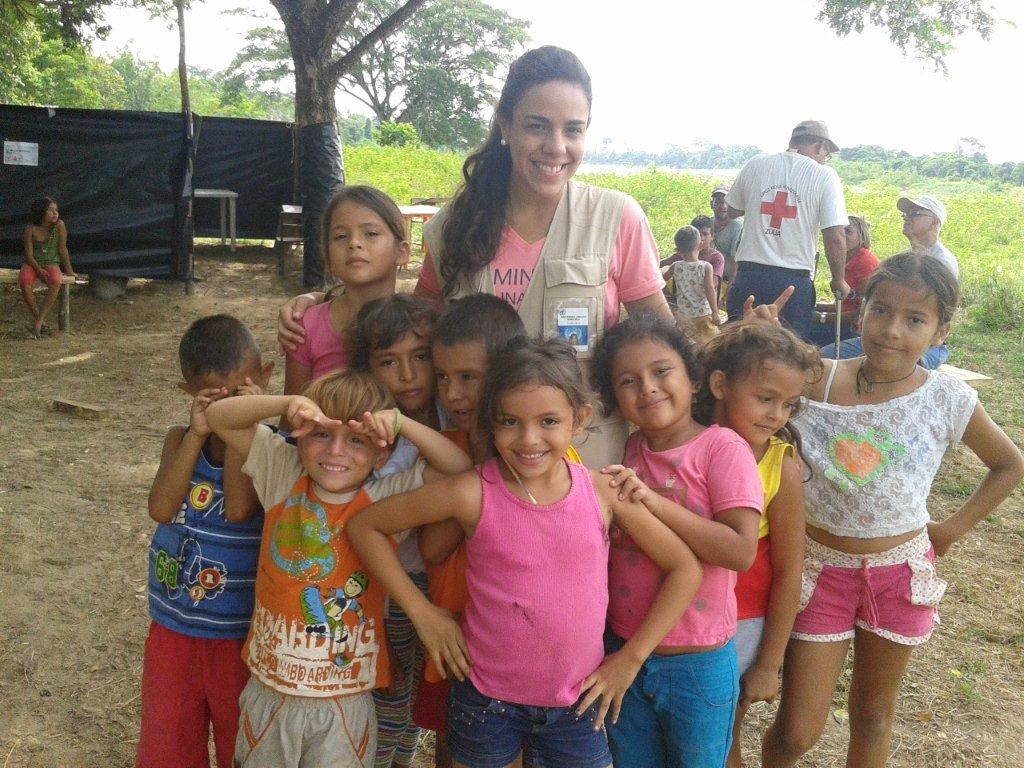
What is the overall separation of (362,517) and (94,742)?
4.84 ft

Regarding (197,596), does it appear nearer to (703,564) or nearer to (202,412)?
(202,412)

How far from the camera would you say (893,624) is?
192 centimetres

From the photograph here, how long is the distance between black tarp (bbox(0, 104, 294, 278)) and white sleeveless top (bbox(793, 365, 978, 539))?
832 centimetres

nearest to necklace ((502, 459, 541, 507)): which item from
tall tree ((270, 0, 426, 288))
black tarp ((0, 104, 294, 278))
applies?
tall tree ((270, 0, 426, 288))

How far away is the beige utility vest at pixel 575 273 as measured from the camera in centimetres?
195

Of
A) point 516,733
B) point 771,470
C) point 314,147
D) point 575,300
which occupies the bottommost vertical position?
point 516,733

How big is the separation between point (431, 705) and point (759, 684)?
75 centimetres

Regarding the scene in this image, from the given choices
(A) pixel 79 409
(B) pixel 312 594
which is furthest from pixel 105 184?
(B) pixel 312 594

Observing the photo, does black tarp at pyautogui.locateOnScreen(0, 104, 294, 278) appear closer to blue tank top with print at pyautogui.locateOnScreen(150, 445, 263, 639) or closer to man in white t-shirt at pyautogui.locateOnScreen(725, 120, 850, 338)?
man in white t-shirt at pyautogui.locateOnScreen(725, 120, 850, 338)

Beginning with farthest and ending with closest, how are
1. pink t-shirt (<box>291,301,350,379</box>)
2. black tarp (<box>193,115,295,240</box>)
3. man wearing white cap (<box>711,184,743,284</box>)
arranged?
black tarp (<box>193,115,295,240</box>)
man wearing white cap (<box>711,184,743,284</box>)
pink t-shirt (<box>291,301,350,379</box>)

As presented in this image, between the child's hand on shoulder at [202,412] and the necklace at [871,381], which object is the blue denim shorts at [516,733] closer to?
the child's hand on shoulder at [202,412]

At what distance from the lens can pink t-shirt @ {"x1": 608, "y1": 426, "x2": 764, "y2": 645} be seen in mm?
1665

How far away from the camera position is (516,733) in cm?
162

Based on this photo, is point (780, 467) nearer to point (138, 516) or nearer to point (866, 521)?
point (866, 521)
